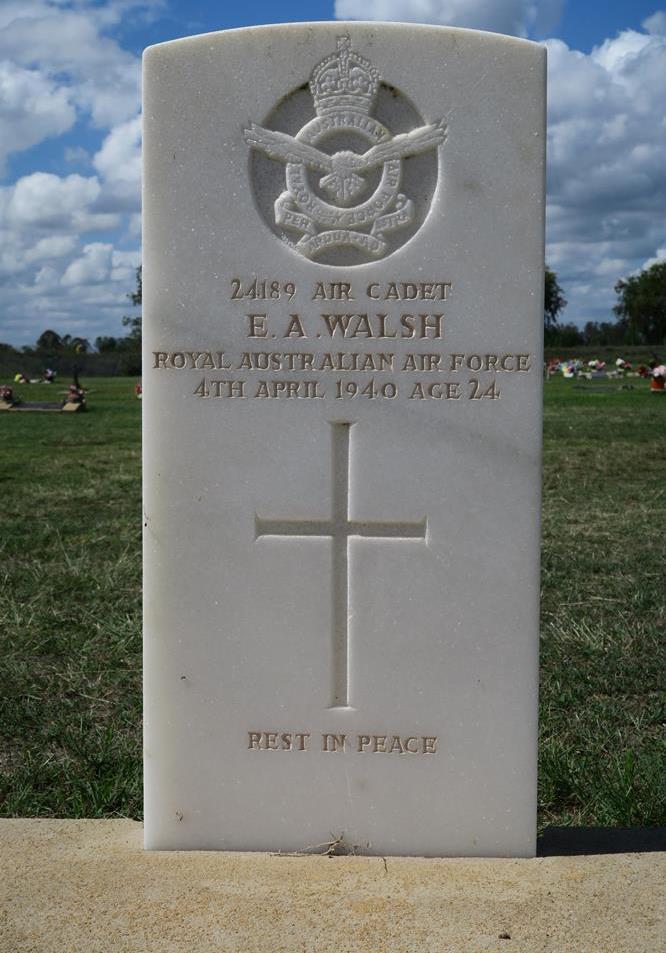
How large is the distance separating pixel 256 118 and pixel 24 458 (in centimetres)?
1082

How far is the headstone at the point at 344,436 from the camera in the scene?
2.67 meters

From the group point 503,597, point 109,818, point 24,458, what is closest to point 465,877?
point 503,597

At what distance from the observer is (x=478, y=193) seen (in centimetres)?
267

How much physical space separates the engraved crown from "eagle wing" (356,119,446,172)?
0.35 feet

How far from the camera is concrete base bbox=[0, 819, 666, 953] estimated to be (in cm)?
234

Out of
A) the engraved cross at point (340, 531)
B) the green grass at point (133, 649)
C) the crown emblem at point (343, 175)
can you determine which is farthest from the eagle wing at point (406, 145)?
the green grass at point (133, 649)

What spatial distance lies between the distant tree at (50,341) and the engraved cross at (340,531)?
52.1 m

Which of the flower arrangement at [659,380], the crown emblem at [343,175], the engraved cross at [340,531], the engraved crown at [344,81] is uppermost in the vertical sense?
the flower arrangement at [659,380]

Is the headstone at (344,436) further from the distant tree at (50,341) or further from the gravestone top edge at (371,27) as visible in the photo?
the distant tree at (50,341)

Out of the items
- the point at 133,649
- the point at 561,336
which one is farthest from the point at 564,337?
the point at 133,649

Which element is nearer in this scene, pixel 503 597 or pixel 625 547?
pixel 503 597

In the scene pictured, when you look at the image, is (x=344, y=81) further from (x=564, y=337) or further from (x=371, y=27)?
(x=564, y=337)

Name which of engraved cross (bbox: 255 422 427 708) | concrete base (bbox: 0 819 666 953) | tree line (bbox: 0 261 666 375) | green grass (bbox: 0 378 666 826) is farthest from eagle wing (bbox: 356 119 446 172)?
tree line (bbox: 0 261 666 375)

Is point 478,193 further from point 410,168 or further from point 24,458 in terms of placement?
point 24,458
